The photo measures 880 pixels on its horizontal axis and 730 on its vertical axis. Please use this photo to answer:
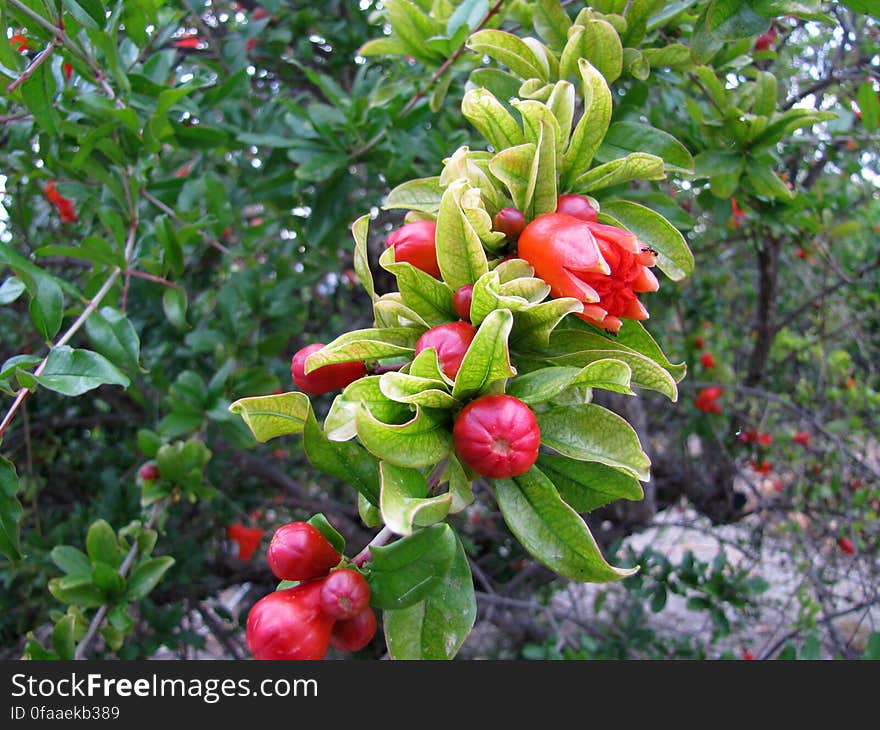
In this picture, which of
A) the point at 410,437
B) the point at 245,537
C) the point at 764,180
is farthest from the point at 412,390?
the point at 245,537

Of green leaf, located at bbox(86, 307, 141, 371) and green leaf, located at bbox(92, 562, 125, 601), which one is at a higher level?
green leaf, located at bbox(86, 307, 141, 371)

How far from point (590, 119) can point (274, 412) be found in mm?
486

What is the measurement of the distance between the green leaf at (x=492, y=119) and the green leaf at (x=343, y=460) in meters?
0.41

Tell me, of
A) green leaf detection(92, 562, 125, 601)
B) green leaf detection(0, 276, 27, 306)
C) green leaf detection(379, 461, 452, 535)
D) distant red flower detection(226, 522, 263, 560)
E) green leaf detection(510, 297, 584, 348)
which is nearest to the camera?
green leaf detection(379, 461, 452, 535)

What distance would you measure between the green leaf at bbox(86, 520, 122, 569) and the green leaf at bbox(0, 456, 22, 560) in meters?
0.47

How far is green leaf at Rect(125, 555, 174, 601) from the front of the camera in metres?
1.40

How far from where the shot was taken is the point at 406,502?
0.58 m

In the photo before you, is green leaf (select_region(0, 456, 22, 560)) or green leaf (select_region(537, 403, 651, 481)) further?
green leaf (select_region(0, 456, 22, 560))

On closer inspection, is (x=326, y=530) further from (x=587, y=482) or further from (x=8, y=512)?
(x=8, y=512)

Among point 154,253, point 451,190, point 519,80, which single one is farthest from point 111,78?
point 451,190

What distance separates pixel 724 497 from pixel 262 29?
2.53 m

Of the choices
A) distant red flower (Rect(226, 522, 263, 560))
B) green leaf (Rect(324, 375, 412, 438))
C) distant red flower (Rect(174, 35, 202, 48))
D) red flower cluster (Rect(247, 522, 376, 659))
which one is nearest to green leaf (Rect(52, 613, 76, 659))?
red flower cluster (Rect(247, 522, 376, 659))

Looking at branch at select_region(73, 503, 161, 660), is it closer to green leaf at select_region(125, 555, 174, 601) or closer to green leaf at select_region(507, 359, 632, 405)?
green leaf at select_region(125, 555, 174, 601)

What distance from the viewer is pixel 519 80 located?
106cm
